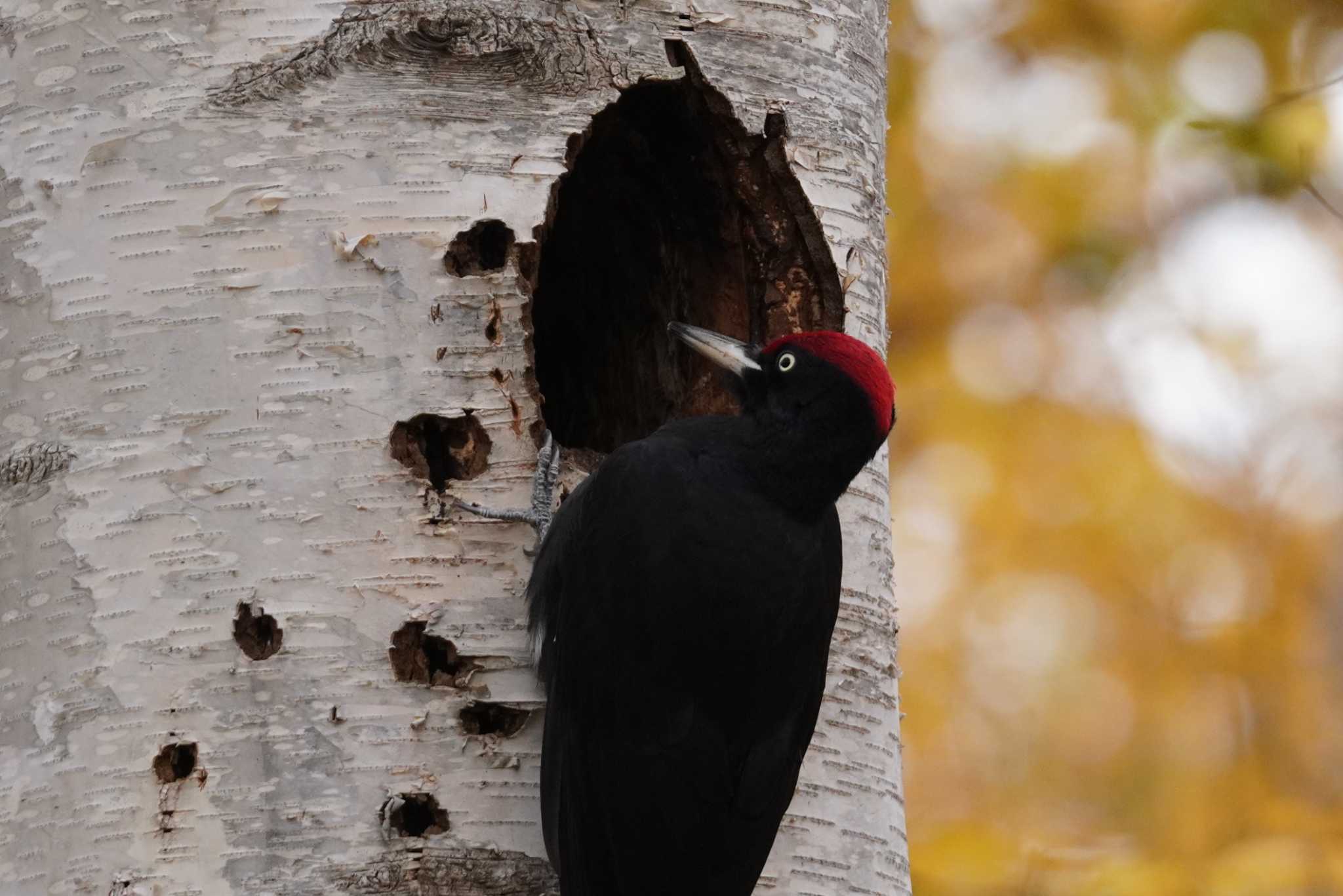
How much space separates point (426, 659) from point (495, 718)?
0.17 m

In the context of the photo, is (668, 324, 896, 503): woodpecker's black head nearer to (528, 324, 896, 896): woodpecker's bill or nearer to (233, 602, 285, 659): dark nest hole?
(528, 324, 896, 896): woodpecker's bill

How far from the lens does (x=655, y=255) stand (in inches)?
148

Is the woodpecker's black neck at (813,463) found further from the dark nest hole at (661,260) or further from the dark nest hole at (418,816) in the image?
the dark nest hole at (418,816)

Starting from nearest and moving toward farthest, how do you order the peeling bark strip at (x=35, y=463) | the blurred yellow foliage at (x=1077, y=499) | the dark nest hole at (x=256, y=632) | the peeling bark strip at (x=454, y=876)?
1. the peeling bark strip at (x=454, y=876)
2. the dark nest hole at (x=256, y=632)
3. the peeling bark strip at (x=35, y=463)
4. the blurred yellow foliage at (x=1077, y=499)

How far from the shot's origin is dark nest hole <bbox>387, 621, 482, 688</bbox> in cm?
274

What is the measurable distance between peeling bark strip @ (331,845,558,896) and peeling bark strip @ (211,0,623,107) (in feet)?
4.54

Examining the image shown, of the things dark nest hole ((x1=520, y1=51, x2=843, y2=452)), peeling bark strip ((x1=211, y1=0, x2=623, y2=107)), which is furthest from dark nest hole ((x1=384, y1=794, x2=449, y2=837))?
peeling bark strip ((x1=211, y1=0, x2=623, y2=107))

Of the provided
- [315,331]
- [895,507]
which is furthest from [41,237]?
[895,507]

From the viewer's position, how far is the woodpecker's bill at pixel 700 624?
113 inches

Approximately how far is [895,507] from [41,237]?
5.40 m

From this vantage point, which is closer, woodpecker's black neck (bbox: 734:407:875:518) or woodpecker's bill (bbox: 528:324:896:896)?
woodpecker's bill (bbox: 528:324:896:896)

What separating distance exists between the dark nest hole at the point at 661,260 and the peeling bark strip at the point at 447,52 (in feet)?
0.40

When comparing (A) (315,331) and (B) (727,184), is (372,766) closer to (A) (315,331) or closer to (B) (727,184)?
(A) (315,331)

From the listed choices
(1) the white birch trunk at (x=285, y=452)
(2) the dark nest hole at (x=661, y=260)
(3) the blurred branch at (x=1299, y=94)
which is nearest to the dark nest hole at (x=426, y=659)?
(1) the white birch trunk at (x=285, y=452)
